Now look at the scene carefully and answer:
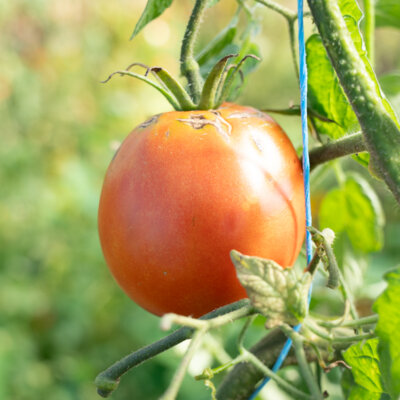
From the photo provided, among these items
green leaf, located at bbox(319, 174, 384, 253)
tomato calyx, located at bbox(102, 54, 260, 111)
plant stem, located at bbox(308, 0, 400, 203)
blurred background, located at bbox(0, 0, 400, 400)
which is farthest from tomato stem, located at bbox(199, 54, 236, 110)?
blurred background, located at bbox(0, 0, 400, 400)

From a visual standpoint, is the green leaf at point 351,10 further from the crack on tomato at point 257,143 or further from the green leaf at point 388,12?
the green leaf at point 388,12

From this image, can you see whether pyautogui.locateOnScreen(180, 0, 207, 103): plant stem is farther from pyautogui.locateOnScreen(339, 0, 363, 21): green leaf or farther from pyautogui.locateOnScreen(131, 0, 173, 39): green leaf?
pyautogui.locateOnScreen(339, 0, 363, 21): green leaf

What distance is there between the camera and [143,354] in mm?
437

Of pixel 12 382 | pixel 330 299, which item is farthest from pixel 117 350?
pixel 330 299

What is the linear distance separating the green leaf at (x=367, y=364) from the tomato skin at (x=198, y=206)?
0.36ft

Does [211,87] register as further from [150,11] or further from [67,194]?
[67,194]

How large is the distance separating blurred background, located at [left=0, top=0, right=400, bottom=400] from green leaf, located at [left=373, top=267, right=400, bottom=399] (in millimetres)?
414

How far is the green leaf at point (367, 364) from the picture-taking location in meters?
0.45

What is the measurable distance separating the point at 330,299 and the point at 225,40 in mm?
504

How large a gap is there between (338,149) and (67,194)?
1.61 metres

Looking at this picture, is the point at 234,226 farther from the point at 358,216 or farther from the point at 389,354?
the point at 358,216

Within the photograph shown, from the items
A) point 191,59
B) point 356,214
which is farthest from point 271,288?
point 356,214

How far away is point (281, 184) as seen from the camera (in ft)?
1.68

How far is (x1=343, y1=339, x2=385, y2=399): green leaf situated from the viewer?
1.49 feet
